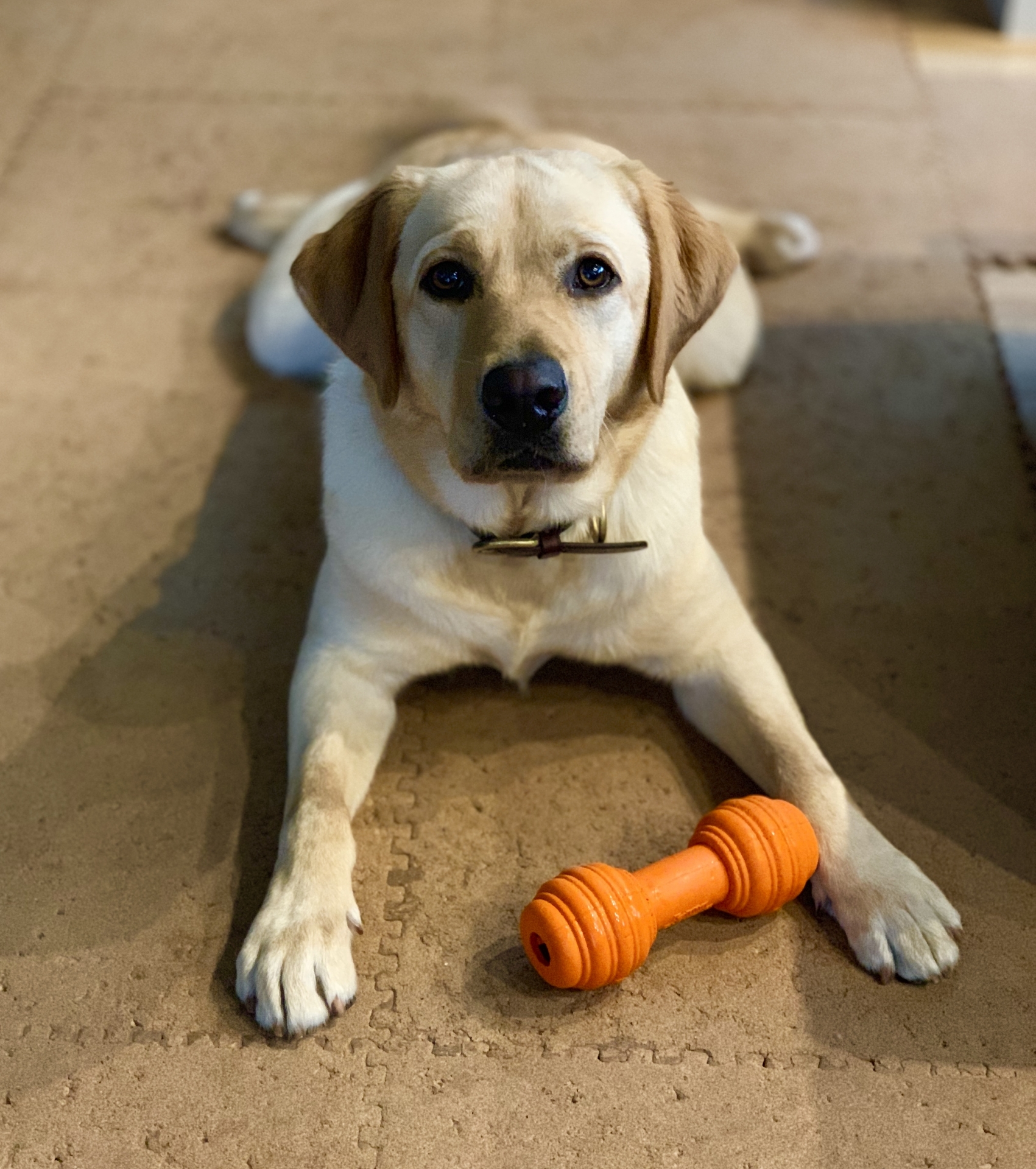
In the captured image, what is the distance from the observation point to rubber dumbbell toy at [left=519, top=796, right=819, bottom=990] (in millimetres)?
1784

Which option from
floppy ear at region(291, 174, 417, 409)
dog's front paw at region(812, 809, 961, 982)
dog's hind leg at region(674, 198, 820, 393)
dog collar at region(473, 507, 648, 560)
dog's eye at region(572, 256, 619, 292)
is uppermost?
dog's eye at region(572, 256, 619, 292)

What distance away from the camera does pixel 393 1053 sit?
1817 mm

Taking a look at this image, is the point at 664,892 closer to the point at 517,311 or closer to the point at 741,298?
the point at 517,311

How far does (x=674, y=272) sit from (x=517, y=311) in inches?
12.9

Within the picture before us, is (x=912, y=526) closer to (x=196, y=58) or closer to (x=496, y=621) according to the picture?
(x=496, y=621)

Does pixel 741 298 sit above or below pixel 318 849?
above

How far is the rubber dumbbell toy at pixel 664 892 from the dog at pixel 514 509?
0.13 metres

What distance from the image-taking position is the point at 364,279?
207cm

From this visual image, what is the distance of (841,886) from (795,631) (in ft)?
2.38

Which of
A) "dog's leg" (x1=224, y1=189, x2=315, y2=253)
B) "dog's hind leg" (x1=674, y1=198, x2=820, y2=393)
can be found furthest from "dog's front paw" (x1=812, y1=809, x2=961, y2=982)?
"dog's leg" (x1=224, y1=189, x2=315, y2=253)

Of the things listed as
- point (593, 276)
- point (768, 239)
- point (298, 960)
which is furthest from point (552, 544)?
point (768, 239)

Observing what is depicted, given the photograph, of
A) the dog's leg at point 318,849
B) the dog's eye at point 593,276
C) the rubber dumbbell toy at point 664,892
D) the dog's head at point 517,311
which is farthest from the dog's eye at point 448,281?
the rubber dumbbell toy at point 664,892

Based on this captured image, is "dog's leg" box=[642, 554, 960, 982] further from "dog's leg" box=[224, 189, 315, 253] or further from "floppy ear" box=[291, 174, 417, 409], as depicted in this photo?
"dog's leg" box=[224, 189, 315, 253]

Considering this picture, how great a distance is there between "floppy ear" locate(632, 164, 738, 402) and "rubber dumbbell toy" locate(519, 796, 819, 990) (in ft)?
2.48
